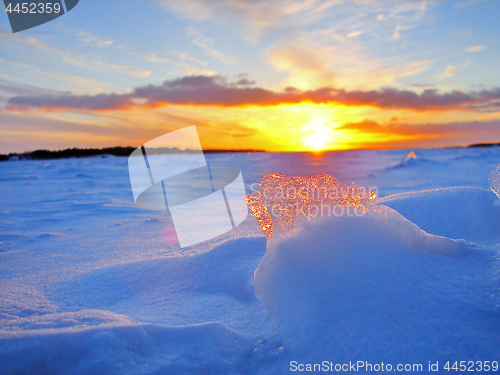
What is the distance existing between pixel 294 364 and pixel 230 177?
1316 centimetres

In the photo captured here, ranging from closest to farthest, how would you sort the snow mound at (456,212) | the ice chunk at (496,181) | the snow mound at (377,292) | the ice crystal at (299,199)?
the snow mound at (377,292)
the ice crystal at (299,199)
the ice chunk at (496,181)
the snow mound at (456,212)

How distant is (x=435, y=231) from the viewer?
9.94 ft

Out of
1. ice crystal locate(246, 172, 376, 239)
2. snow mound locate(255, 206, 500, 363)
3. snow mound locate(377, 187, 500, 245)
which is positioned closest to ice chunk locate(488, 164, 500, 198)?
snow mound locate(377, 187, 500, 245)

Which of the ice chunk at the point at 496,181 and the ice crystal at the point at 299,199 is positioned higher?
the ice crystal at the point at 299,199

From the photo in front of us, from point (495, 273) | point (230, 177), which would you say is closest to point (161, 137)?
point (495, 273)

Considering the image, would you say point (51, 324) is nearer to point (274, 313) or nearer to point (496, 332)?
point (274, 313)

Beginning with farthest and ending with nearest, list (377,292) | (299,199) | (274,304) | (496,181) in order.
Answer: (496,181)
(299,199)
(274,304)
(377,292)

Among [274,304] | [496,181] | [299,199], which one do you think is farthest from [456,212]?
[274,304]

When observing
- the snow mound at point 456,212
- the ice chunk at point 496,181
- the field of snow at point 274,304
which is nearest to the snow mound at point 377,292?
the field of snow at point 274,304

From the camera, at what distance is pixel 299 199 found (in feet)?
6.81

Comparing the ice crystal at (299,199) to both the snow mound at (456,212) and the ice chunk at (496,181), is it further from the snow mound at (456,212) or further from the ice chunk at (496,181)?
the snow mound at (456,212)

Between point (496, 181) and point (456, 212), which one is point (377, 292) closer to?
point (496, 181)

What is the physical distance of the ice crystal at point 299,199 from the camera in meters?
2.01

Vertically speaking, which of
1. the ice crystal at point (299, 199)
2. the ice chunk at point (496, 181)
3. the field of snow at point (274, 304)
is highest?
the ice crystal at point (299, 199)
